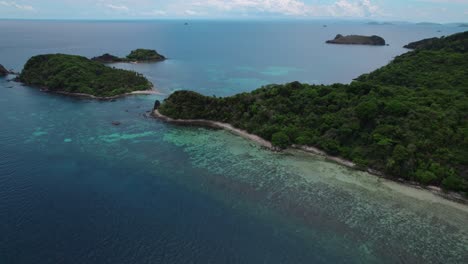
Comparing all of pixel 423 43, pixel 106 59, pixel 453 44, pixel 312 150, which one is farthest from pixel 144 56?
pixel 423 43

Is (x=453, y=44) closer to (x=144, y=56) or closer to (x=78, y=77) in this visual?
(x=78, y=77)

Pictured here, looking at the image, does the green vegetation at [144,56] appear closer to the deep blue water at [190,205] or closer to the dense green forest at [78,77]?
the dense green forest at [78,77]

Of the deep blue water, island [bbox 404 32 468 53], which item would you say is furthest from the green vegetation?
island [bbox 404 32 468 53]

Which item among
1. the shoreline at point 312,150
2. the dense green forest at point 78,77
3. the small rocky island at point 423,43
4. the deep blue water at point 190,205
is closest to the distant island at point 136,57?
the dense green forest at point 78,77

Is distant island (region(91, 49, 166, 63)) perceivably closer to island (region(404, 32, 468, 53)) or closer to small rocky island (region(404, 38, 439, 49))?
small rocky island (region(404, 38, 439, 49))

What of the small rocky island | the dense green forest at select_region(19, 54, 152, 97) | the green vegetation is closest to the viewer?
the dense green forest at select_region(19, 54, 152, 97)

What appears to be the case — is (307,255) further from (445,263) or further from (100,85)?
(100,85)
